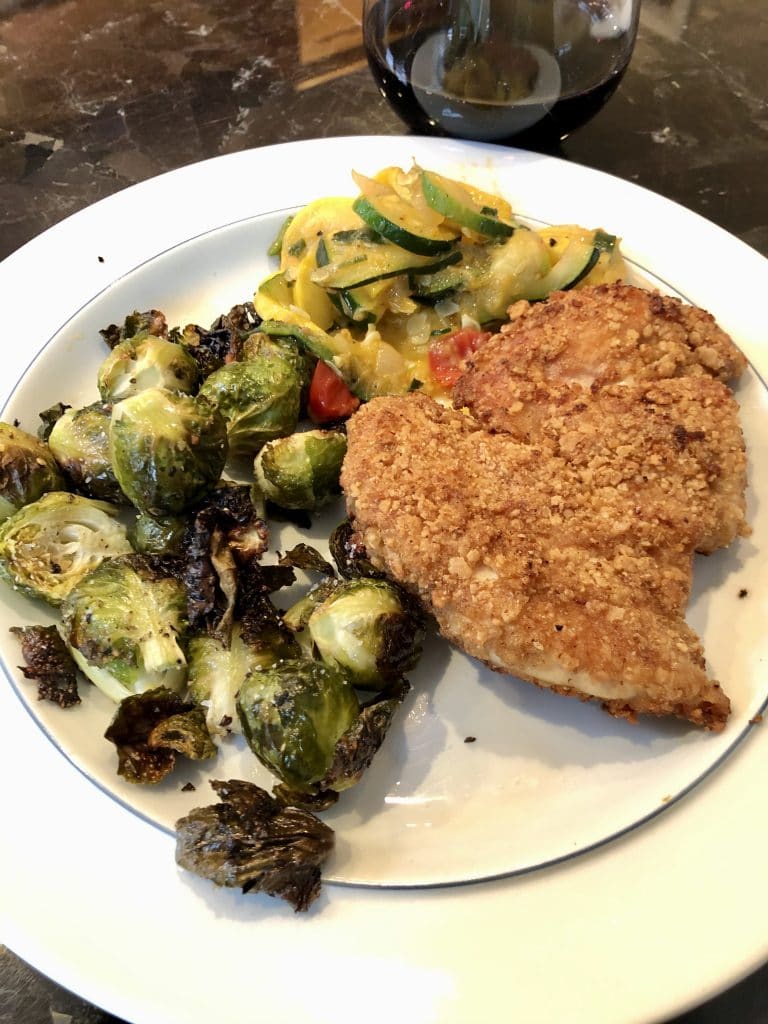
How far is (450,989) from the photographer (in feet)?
6.22

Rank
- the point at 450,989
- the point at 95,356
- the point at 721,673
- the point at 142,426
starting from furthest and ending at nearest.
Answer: the point at 95,356 → the point at 142,426 → the point at 721,673 → the point at 450,989

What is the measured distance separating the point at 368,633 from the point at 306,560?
42cm

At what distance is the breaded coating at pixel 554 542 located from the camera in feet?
7.34

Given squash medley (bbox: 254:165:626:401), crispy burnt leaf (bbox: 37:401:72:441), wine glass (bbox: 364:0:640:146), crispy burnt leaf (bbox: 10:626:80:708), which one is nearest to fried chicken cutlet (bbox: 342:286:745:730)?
squash medley (bbox: 254:165:626:401)

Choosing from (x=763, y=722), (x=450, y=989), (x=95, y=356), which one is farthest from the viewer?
(x=95, y=356)

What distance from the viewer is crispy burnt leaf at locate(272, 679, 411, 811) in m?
2.18

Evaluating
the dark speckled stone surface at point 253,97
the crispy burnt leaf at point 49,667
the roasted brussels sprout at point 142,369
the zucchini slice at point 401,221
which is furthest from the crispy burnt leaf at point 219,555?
the dark speckled stone surface at point 253,97

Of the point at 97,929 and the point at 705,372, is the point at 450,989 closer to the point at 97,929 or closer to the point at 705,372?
the point at 97,929

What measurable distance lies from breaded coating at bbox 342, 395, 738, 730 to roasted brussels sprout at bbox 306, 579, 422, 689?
0.10 meters

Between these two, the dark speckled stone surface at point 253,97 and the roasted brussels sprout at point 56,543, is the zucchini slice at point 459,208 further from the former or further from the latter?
the roasted brussels sprout at point 56,543

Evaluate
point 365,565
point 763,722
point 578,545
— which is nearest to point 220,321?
point 365,565

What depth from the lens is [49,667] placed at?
2.42 metres

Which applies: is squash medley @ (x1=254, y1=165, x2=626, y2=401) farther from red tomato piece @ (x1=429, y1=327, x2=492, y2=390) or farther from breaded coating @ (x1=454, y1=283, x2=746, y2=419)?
breaded coating @ (x1=454, y1=283, x2=746, y2=419)

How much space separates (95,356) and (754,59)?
4.88m
